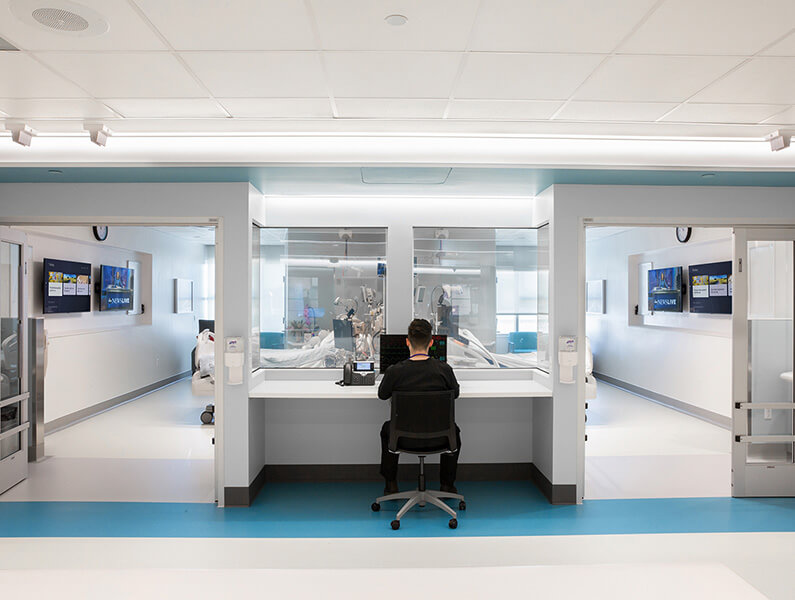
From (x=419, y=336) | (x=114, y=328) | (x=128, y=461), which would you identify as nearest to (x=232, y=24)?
(x=419, y=336)

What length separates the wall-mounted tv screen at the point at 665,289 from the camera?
6.57 meters

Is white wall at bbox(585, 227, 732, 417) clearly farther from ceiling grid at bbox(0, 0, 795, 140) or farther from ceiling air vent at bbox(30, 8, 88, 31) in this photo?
ceiling air vent at bbox(30, 8, 88, 31)

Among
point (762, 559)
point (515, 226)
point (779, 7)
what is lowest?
point (762, 559)

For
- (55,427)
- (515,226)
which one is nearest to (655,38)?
(515,226)

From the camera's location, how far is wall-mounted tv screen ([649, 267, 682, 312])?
6.57 m

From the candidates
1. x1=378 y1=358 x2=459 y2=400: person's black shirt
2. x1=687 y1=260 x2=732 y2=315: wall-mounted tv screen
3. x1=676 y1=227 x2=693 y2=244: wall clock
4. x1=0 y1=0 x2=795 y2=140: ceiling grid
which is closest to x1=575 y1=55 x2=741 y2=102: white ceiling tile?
x1=0 y1=0 x2=795 y2=140: ceiling grid

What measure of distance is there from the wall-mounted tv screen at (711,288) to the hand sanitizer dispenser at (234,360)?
509cm

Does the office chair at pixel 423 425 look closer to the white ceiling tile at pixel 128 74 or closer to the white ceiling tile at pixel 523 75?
the white ceiling tile at pixel 523 75

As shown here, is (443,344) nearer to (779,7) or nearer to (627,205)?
(627,205)

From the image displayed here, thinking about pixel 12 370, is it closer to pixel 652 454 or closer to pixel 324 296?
pixel 324 296

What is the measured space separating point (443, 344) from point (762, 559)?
2.36m

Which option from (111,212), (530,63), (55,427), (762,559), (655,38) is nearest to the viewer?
(655,38)

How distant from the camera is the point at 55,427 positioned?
566 centimetres

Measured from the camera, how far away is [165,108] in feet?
9.20
